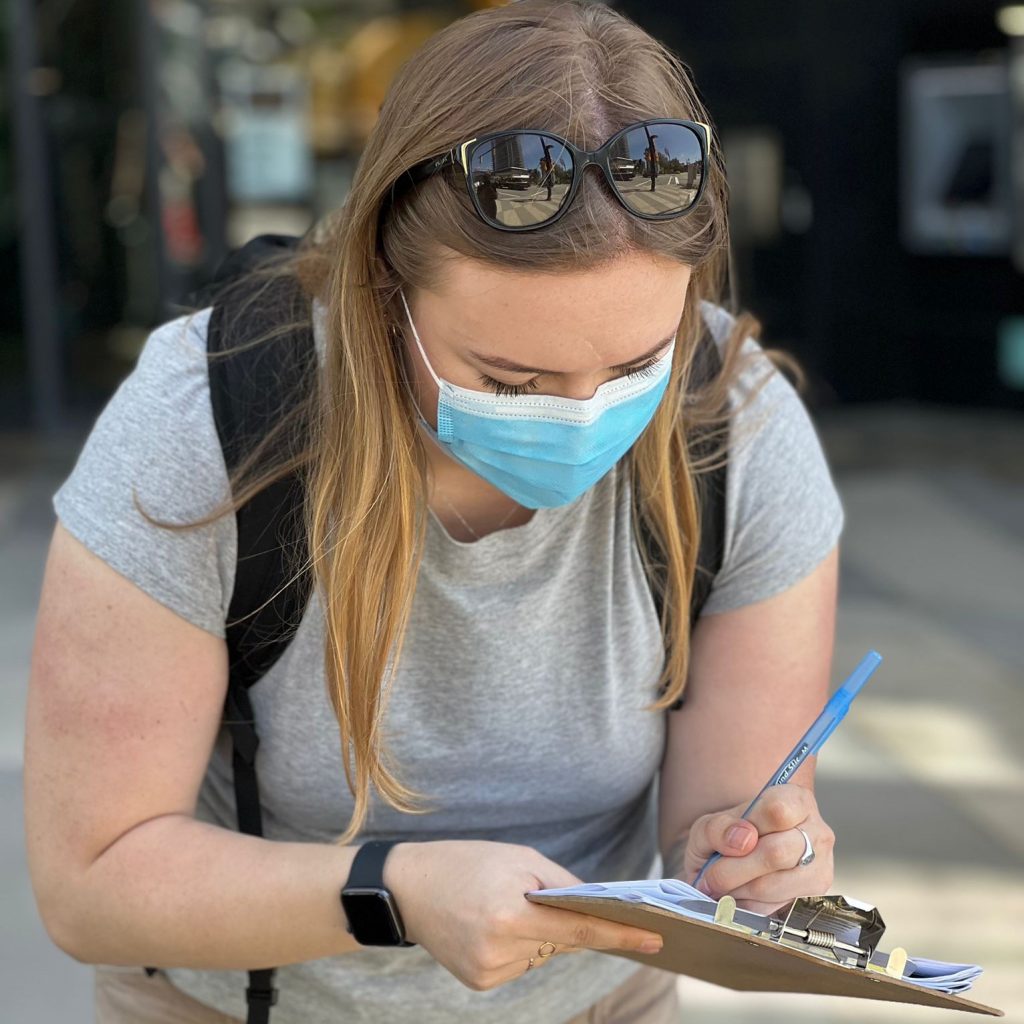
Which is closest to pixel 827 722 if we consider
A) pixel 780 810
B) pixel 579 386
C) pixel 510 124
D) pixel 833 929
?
pixel 780 810

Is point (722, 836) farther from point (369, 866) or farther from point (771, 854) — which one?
point (369, 866)

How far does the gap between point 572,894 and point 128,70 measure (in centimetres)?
785

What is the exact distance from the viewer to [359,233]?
4.84ft

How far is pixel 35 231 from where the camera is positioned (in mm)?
8227

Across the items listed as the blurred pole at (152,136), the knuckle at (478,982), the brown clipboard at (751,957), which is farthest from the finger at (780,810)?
the blurred pole at (152,136)

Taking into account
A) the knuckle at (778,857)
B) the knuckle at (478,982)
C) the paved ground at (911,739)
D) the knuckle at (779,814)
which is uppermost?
the knuckle at (779,814)

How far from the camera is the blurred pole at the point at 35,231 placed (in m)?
8.02

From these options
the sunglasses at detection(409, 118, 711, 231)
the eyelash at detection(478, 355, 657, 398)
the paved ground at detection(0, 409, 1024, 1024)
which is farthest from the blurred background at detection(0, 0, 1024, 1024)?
the sunglasses at detection(409, 118, 711, 231)

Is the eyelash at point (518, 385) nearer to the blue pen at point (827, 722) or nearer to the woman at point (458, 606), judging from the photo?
the woman at point (458, 606)

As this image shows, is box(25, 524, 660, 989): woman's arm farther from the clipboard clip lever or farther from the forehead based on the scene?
the forehead

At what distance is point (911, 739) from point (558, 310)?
3.34m

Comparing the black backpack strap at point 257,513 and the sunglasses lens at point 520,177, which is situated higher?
the sunglasses lens at point 520,177

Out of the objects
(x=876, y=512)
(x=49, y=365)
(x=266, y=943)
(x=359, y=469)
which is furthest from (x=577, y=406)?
(x=49, y=365)

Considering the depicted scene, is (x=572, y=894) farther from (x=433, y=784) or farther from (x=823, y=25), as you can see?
(x=823, y=25)
